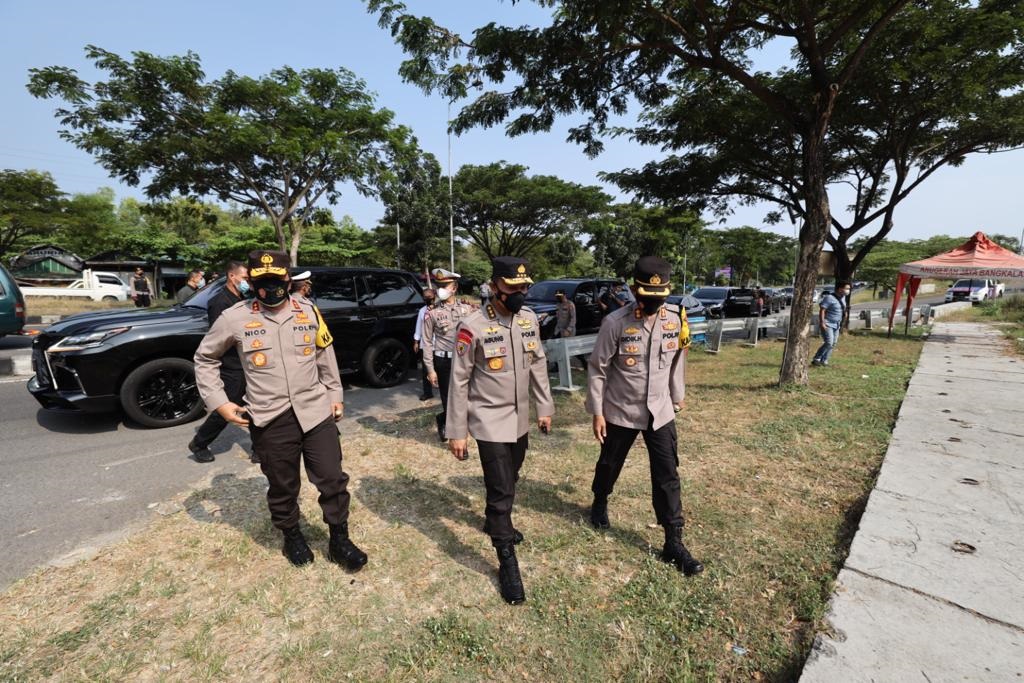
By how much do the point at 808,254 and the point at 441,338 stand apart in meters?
5.34

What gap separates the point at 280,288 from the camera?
→ 9.25 feet

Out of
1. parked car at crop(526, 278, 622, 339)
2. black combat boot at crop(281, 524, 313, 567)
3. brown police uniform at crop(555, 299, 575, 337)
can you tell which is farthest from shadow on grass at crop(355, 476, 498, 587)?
parked car at crop(526, 278, 622, 339)

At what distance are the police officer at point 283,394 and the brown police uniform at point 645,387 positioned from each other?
1.61 m

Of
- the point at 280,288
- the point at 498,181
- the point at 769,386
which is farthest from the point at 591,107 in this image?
the point at 498,181

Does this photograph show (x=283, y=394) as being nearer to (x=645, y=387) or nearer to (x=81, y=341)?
(x=645, y=387)

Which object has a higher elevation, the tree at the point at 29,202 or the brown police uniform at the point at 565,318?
→ the tree at the point at 29,202

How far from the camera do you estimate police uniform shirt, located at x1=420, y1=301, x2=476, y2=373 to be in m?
5.16

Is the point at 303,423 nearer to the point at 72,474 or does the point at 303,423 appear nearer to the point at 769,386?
the point at 72,474

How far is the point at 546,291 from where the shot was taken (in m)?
11.4

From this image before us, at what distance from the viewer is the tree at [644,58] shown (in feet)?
19.5

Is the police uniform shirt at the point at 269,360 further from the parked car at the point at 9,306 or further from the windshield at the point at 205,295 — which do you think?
the parked car at the point at 9,306

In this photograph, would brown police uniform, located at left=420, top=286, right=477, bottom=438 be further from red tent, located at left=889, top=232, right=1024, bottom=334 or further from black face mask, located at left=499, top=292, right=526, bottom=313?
red tent, located at left=889, top=232, right=1024, bottom=334

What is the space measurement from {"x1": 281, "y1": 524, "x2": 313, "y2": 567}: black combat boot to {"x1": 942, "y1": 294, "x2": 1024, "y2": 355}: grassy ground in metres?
17.1

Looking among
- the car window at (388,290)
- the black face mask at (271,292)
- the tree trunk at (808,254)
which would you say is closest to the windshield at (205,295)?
the car window at (388,290)
